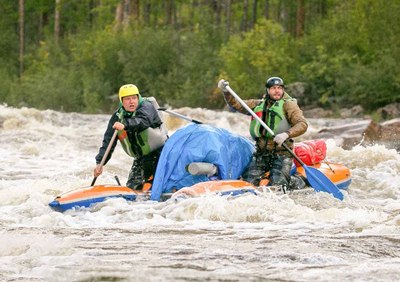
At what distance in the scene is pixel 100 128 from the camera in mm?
21984

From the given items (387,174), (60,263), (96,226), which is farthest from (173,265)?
(387,174)

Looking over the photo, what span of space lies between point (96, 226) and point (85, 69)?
2456cm

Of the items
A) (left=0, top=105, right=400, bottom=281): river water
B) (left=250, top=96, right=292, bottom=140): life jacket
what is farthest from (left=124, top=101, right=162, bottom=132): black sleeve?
(left=250, top=96, right=292, bottom=140): life jacket

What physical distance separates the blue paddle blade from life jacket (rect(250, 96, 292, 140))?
→ 550 millimetres

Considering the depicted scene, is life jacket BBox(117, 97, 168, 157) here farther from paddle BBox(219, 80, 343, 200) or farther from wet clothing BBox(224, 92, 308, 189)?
wet clothing BBox(224, 92, 308, 189)

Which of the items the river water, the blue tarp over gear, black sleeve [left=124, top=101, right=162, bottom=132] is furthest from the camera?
the blue tarp over gear

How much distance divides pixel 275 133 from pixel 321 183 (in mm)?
768

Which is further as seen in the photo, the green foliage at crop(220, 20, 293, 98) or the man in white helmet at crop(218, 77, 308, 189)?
the green foliage at crop(220, 20, 293, 98)

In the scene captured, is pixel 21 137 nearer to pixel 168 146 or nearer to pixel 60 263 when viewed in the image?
pixel 168 146

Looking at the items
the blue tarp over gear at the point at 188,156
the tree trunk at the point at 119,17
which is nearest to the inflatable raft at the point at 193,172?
the blue tarp over gear at the point at 188,156

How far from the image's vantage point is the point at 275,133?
395 inches

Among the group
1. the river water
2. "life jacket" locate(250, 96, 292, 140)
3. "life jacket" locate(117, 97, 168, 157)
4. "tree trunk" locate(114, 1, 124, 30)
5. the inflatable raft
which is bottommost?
the river water

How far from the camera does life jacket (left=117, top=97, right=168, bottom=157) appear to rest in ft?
32.2

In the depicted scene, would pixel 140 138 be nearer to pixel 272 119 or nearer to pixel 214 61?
pixel 272 119
